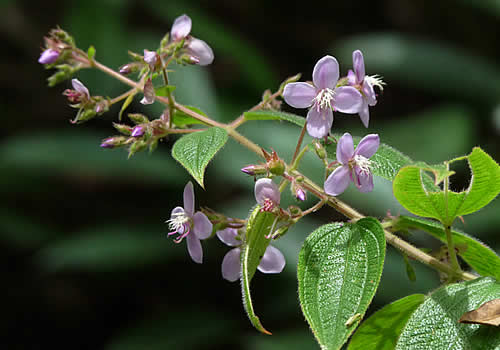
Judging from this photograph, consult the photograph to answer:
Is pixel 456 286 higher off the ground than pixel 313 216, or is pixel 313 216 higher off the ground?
pixel 456 286

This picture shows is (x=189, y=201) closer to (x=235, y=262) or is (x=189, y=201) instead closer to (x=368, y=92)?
(x=235, y=262)

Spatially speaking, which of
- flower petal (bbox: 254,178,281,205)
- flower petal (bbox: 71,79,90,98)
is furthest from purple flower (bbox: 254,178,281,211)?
flower petal (bbox: 71,79,90,98)

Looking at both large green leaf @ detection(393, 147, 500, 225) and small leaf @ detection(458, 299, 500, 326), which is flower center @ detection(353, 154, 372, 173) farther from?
small leaf @ detection(458, 299, 500, 326)

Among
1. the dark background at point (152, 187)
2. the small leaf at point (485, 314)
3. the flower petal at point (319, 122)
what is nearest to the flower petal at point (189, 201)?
the flower petal at point (319, 122)

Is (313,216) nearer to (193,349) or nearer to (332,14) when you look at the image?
(193,349)

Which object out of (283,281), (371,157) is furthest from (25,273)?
(371,157)

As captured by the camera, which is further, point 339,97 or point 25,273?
point 25,273
